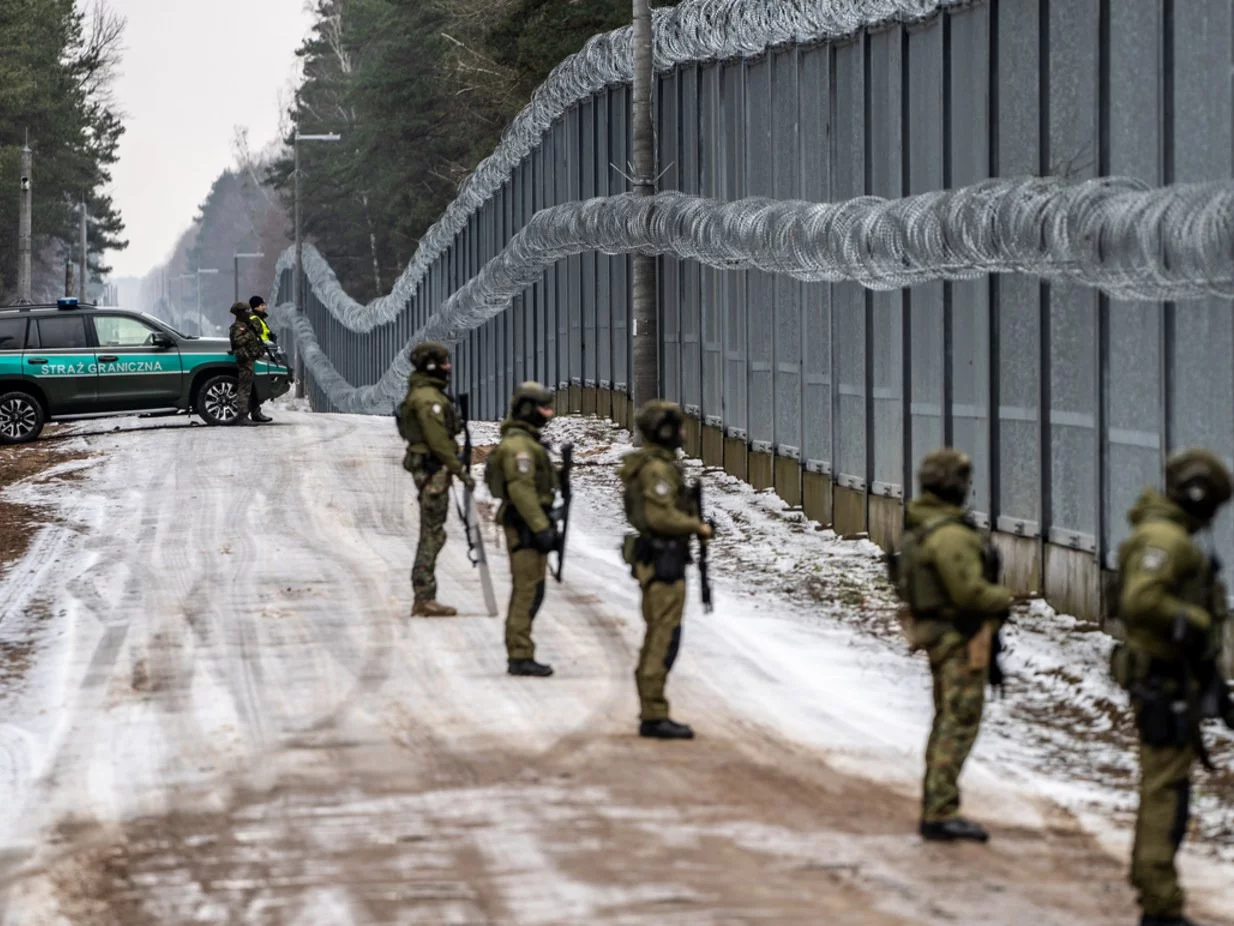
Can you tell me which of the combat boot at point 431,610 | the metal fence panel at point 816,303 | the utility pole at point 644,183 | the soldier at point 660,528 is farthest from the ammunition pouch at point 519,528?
the utility pole at point 644,183

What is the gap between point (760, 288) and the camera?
75.6 ft

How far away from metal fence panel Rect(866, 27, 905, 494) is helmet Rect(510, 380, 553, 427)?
263 inches

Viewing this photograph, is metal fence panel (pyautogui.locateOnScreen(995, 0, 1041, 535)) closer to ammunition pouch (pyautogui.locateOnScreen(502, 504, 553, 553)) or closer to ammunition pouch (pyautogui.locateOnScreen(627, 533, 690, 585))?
ammunition pouch (pyautogui.locateOnScreen(502, 504, 553, 553))

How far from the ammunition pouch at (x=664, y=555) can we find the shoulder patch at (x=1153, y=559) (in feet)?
11.1

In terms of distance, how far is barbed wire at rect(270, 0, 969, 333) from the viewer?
19.6 meters

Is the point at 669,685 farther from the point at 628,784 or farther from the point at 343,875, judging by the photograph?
the point at 343,875

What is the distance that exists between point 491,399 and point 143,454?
18714mm

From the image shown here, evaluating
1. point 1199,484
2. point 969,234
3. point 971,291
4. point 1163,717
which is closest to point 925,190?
point 971,291

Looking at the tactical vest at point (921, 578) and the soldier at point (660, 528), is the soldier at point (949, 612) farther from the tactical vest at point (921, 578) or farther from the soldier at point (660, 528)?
the soldier at point (660, 528)

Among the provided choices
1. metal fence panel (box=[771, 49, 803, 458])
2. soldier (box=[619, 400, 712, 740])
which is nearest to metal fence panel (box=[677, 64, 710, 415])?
metal fence panel (box=[771, 49, 803, 458])

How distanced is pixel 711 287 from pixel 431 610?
1090cm

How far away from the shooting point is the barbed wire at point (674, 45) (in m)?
19.6

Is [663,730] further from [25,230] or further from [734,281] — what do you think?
Answer: [25,230]

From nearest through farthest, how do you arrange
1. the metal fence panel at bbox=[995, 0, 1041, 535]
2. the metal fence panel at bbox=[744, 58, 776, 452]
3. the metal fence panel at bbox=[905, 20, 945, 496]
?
1. the metal fence panel at bbox=[995, 0, 1041, 535]
2. the metal fence panel at bbox=[905, 20, 945, 496]
3. the metal fence panel at bbox=[744, 58, 776, 452]
